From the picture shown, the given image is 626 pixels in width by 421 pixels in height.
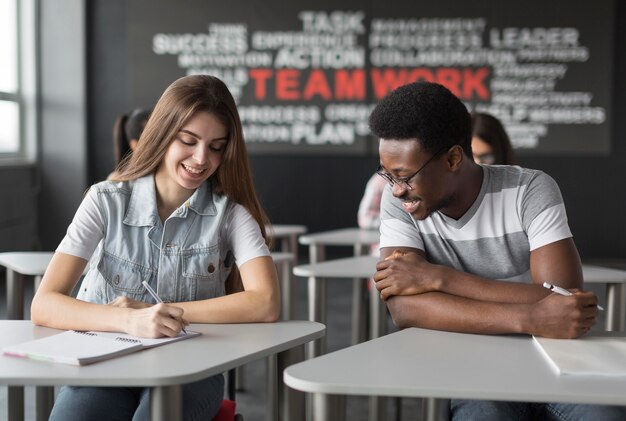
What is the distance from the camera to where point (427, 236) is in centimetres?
191

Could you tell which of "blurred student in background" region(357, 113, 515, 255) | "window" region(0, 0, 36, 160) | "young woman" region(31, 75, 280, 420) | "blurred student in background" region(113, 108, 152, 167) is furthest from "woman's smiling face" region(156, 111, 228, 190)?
"window" region(0, 0, 36, 160)

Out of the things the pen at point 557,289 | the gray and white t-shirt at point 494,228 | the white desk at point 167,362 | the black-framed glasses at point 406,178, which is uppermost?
the black-framed glasses at point 406,178

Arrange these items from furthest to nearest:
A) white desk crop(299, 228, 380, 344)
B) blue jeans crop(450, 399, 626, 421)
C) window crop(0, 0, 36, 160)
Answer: window crop(0, 0, 36, 160) < white desk crop(299, 228, 380, 344) < blue jeans crop(450, 399, 626, 421)

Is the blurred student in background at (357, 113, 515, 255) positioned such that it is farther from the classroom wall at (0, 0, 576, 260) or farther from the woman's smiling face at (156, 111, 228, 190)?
the classroom wall at (0, 0, 576, 260)

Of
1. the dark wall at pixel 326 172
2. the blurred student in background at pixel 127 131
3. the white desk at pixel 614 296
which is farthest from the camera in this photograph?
the dark wall at pixel 326 172

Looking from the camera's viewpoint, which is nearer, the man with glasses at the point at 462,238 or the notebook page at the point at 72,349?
the notebook page at the point at 72,349

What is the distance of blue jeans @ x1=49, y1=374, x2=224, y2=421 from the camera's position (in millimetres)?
1624

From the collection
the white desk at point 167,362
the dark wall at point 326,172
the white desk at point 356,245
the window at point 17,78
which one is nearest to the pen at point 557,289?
the white desk at point 167,362

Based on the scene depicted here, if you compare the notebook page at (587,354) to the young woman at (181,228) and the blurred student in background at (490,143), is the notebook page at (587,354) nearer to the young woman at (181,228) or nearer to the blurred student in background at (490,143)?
the young woman at (181,228)

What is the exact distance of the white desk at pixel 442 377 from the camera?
128 cm

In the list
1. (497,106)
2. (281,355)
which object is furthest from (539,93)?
(281,355)

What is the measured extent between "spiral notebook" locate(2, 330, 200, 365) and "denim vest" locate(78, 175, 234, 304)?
0.92ft

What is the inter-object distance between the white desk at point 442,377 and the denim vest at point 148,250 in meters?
0.56

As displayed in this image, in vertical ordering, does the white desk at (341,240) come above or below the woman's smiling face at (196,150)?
below
